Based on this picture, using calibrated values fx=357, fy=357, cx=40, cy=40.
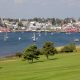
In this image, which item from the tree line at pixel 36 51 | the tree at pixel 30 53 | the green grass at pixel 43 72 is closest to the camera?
the green grass at pixel 43 72

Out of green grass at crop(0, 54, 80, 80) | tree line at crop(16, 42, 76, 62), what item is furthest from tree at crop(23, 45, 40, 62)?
green grass at crop(0, 54, 80, 80)

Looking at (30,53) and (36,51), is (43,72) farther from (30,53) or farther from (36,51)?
(36,51)

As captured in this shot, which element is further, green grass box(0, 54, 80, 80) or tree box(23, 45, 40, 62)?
tree box(23, 45, 40, 62)

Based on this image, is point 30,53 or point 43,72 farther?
→ point 30,53

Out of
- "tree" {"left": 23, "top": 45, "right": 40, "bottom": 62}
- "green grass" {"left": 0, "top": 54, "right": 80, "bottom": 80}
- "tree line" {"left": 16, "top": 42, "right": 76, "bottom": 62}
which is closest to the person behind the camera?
"green grass" {"left": 0, "top": 54, "right": 80, "bottom": 80}

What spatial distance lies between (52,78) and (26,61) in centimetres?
3508

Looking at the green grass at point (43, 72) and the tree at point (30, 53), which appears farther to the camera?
the tree at point (30, 53)

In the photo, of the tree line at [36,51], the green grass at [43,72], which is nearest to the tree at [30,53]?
the tree line at [36,51]

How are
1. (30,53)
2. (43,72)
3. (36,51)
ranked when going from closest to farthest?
(43,72) < (30,53) < (36,51)

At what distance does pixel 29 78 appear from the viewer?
113 ft

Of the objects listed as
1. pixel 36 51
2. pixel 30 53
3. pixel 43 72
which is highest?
pixel 36 51

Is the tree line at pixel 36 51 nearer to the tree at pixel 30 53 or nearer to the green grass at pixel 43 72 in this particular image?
the tree at pixel 30 53

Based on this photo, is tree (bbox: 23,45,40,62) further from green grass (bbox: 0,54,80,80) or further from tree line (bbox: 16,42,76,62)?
green grass (bbox: 0,54,80,80)

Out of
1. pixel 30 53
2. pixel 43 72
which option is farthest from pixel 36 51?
pixel 43 72
